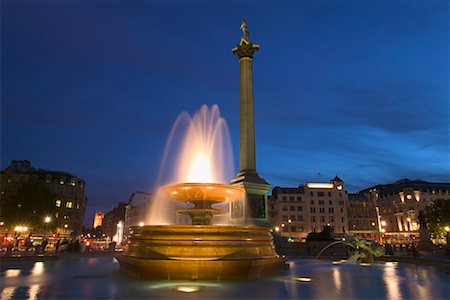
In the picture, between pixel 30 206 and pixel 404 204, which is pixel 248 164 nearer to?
pixel 30 206

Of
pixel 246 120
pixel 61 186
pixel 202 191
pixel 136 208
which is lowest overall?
pixel 202 191

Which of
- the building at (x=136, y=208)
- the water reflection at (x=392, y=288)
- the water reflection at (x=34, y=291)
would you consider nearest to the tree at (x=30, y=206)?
the building at (x=136, y=208)

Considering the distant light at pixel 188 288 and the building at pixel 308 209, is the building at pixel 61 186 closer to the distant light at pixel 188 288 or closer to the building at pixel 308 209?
the building at pixel 308 209

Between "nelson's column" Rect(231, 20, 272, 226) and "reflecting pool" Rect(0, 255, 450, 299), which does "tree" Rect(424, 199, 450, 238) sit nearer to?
"nelson's column" Rect(231, 20, 272, 226)

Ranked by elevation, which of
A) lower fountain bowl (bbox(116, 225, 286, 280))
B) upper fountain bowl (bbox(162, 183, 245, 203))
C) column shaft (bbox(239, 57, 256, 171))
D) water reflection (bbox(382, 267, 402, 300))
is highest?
column shaft (bbox(239, 57, 256, 171))

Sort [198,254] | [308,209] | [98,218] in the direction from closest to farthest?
[198,254], [308,209], [98,218]

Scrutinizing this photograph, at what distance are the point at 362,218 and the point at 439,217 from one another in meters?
32.3

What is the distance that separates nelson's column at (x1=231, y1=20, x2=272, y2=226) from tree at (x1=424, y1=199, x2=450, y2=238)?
34386mm


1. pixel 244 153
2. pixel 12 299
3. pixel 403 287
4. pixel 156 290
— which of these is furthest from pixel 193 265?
pixel 244 153

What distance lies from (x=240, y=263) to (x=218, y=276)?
0.73 m

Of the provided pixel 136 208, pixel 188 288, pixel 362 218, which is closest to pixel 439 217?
pixel 362 218

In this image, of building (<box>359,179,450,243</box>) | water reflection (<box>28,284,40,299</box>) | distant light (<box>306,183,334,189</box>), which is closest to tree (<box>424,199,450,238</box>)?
building (<box>359,179,450,243</box>)

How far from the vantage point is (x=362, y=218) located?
7912 centimetres

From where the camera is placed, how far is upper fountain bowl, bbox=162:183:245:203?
44.0ft
